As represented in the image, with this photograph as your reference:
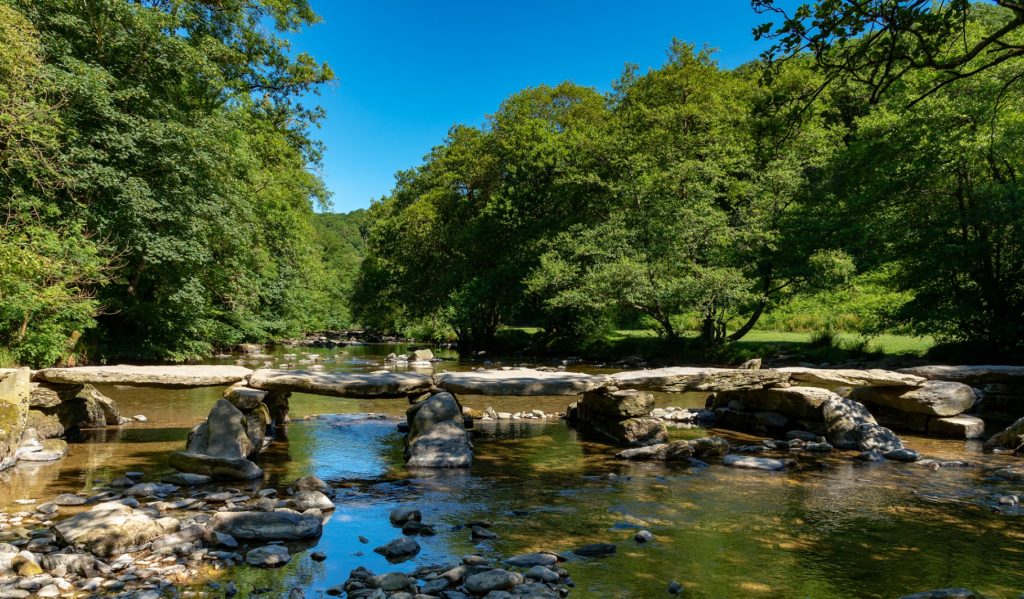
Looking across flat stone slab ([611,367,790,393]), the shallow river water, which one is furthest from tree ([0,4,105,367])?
flat stone slab ([611,367,790,393])

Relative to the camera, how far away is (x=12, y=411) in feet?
27.5

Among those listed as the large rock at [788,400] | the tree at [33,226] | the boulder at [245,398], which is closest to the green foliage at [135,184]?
the tree at [33,226]

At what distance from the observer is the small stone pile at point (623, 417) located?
11.3 meters

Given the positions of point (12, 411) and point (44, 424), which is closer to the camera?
point (12, 411)

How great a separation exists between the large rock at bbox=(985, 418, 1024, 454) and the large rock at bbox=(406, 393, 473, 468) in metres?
9.86

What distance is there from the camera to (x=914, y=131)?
17875 mm

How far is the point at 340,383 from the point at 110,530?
17.2 feet

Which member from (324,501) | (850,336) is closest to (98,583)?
(324,501)

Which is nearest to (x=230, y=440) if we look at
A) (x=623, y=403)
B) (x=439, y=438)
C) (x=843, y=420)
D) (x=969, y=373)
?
(x=439, y=438)

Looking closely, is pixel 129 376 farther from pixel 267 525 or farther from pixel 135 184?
pixel 135 184

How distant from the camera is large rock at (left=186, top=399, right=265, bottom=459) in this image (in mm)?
8852

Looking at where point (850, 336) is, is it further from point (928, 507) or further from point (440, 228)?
point (440, 228)

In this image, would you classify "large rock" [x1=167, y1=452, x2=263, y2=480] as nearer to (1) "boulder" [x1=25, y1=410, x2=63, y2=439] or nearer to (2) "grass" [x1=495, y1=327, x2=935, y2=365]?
(1) "boulder" [x1=25, y1=410, x2=63, y2=439]

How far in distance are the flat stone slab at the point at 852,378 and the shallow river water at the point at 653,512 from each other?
1288mm
